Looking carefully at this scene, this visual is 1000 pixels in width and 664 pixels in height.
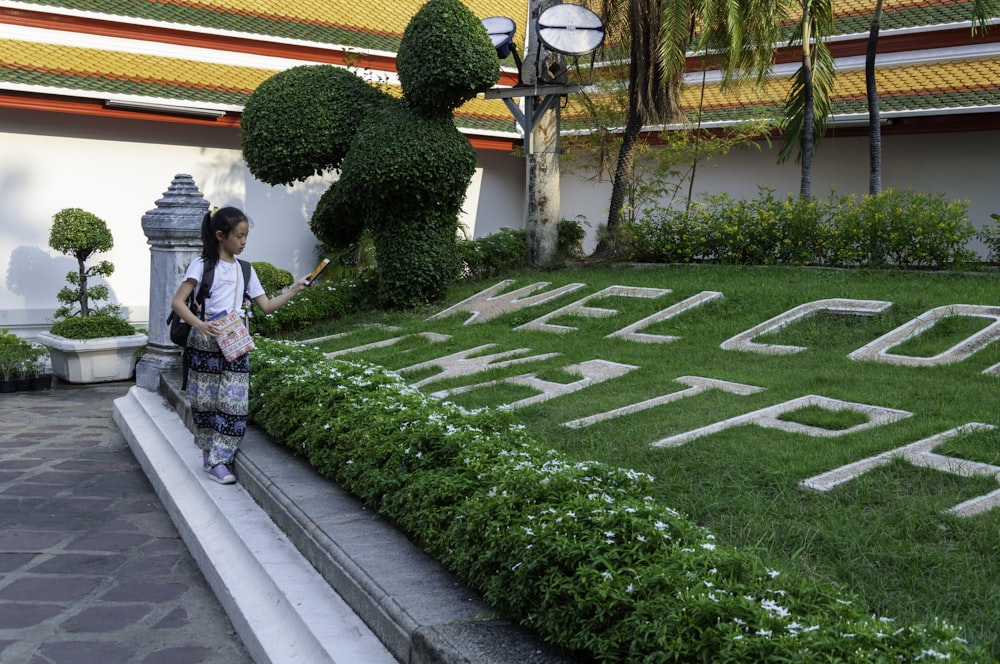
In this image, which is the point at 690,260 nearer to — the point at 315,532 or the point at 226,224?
the point at 226,224

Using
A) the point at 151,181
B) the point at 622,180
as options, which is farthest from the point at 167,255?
the point at 622,180

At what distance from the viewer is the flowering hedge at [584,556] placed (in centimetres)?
227

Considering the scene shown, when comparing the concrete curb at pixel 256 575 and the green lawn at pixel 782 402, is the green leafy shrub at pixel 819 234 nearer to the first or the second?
the green lawn at pixel 782 402

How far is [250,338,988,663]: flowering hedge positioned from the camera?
7.46 ft

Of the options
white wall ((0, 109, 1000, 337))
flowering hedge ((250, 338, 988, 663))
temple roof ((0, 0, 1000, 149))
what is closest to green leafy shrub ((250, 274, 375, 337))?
temple roof ((0, 0, 1000, 149))

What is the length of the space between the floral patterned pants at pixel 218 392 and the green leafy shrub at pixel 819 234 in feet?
21.2

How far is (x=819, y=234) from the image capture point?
9750mm

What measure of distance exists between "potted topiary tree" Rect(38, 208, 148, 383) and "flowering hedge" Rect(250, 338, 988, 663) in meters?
6.72

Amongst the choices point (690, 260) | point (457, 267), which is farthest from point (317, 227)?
point (690, 260)

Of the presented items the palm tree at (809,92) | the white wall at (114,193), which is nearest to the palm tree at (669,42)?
the palm tree at (809,92)

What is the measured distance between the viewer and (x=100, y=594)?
4.12 meters

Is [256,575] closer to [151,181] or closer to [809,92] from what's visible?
[809,92]

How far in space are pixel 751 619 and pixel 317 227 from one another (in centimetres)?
922

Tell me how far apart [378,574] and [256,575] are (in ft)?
2.70
